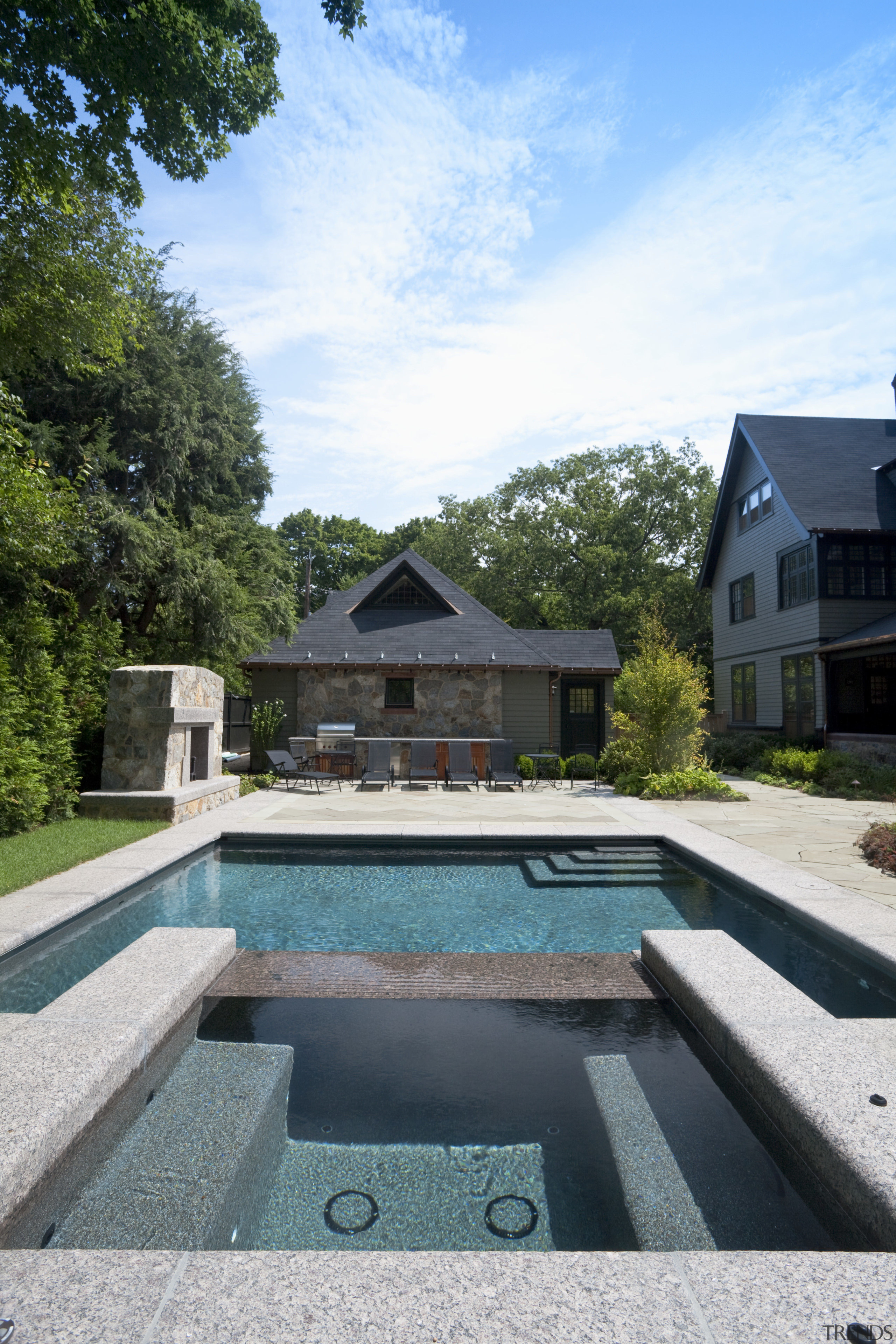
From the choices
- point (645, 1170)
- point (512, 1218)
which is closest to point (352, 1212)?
point (512, 1218)

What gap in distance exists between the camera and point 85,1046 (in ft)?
10.9

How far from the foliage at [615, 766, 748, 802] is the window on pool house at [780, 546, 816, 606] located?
7.86 m

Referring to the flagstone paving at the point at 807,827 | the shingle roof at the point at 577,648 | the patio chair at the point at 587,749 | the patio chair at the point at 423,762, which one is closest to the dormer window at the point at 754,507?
the shingle roof at the point at 577,648

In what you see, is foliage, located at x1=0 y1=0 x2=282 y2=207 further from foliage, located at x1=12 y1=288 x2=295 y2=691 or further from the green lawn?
the green lawn

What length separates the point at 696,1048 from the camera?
4.05 m

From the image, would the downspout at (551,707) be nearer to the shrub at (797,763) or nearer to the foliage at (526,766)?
the foliage at (526,766)

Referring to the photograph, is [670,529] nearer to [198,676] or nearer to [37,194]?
[198,676]

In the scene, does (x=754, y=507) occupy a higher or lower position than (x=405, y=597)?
higher

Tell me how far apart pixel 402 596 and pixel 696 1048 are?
17.8m

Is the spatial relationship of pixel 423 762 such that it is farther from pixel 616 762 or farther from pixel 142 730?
pixel 142 730

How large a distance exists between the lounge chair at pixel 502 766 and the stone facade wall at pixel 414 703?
2.75m

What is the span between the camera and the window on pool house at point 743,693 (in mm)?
22797

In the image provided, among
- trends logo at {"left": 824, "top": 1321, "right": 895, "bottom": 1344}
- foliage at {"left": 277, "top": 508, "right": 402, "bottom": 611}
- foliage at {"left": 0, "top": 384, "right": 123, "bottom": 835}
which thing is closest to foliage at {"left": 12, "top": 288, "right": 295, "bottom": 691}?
foliage at {"left": 0, "top": 384, "right": 123, "bottom": 835}

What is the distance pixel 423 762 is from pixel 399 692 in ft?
10.9
